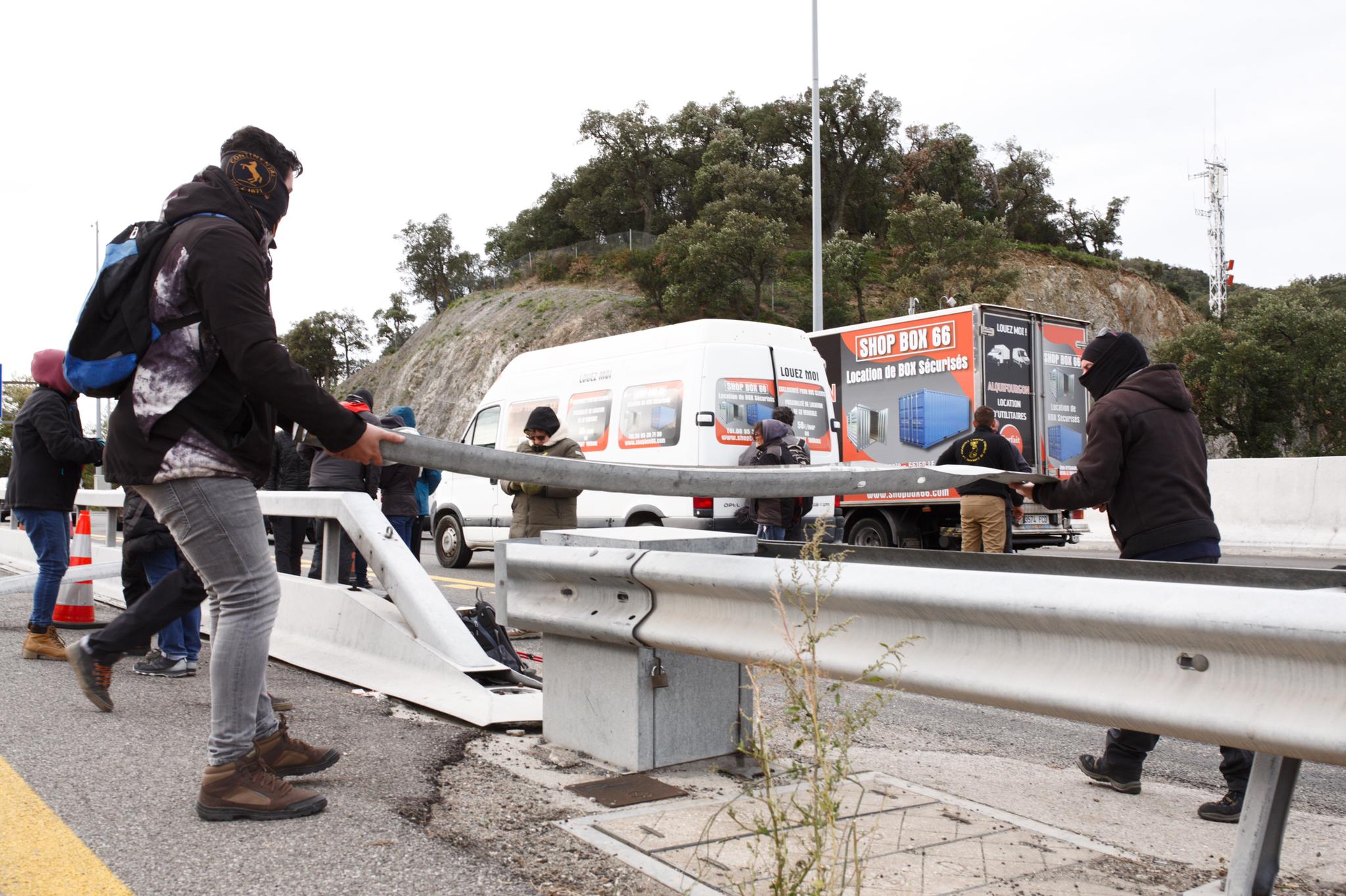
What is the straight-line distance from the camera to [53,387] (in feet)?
19.0

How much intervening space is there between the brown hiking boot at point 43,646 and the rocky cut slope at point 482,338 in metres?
38.7

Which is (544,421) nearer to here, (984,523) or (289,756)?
(289,756)

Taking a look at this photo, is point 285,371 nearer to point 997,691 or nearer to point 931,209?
point 997,691

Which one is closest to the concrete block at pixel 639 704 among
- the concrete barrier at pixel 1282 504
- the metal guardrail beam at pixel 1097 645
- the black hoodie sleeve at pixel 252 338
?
the metal guardrail beam at pixel 1097 645

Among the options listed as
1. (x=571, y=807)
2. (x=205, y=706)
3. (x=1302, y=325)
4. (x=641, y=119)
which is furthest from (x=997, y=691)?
(x=641, y=119)

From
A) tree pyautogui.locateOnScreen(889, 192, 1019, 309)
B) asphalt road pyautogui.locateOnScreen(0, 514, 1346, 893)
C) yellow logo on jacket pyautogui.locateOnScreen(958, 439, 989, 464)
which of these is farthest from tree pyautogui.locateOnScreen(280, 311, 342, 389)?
asphalt road pyautogui.locateOnScreen(0, 514, 1346, 893)

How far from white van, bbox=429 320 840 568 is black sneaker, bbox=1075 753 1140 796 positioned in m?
6.06

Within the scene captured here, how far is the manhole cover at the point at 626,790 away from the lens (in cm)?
324

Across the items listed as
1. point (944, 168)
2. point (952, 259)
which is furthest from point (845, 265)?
point (944, 168)

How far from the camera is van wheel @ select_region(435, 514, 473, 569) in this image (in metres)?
13.2

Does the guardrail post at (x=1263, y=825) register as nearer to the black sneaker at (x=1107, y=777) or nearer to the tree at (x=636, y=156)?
the black sneaker at (x=1107, y=777)

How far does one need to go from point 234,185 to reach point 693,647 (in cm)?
200

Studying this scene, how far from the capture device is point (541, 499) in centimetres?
734

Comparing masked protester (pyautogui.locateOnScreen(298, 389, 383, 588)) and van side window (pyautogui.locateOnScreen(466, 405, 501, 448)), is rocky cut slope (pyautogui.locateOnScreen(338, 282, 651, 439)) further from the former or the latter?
masked protester (pyautogui.locateOnScreen(298, 389, 383, 588))
